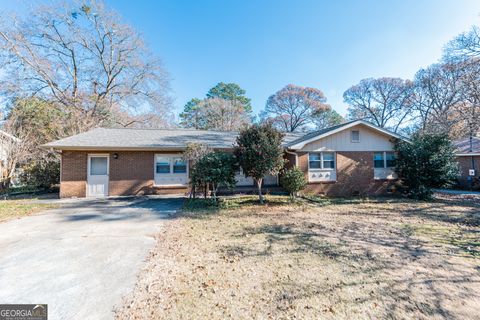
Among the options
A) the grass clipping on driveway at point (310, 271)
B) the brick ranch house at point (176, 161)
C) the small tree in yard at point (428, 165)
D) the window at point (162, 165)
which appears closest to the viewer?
the grass clipping on driveway at point (310, 271)

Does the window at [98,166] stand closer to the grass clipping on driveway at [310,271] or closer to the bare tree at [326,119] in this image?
the grass clipping on driveway at [310,271]

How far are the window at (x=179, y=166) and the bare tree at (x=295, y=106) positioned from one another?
22528mm

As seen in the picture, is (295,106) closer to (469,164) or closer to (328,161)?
(469,164)

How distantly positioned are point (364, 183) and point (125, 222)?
42.4ft

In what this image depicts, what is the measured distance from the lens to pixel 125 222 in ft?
21.8

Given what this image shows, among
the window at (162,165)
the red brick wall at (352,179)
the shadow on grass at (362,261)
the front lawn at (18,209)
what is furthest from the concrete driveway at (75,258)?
the red brick wall at (352,179)

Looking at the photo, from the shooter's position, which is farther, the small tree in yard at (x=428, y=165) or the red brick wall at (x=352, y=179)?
the red brick wall at (x=352, y=179)

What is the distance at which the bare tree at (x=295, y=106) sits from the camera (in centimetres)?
3269

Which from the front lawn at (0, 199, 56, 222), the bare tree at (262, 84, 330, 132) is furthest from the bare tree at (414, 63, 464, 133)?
the front lawn at (0, 199, 56, 222)

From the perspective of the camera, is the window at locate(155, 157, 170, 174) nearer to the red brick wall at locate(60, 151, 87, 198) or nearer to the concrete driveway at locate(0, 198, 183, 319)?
the red brick wall at locate(60, 151, 87, 198)

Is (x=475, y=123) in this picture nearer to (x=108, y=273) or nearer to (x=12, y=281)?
(x=108, y=273)

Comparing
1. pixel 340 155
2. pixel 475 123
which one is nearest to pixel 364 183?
pixel 340 155

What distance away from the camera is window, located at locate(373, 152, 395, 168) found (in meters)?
13.1

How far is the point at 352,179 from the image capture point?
12.7 metres
